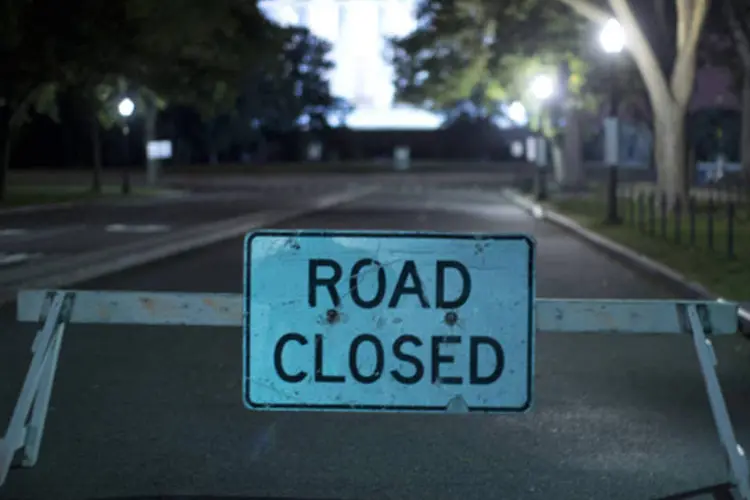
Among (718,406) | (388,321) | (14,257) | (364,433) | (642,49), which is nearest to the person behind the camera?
(388,321)

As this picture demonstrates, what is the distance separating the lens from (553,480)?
284 inches

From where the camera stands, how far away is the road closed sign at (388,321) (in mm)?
6070

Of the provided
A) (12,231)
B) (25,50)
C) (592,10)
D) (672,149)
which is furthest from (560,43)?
(12,231)

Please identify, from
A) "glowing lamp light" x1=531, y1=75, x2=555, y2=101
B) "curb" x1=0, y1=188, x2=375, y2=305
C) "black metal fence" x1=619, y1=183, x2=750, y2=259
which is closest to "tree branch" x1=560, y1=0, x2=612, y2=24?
"black metal fence" x1=619, y1=183, x2=750, y2=259

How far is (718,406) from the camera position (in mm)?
6480

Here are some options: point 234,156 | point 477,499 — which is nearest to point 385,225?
point 477,499

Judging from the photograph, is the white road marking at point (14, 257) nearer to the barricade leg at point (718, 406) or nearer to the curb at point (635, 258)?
the curb at point (635, 258)

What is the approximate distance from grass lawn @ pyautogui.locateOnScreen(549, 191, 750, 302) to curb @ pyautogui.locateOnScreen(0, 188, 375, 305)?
7874 millimetres

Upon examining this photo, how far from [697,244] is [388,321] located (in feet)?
61.8

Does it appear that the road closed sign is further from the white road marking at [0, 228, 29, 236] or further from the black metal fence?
the white road marking at [0, 228, 29, 236]

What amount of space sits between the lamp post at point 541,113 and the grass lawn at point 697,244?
5.45 m

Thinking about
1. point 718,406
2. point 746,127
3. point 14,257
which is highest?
point 746,127

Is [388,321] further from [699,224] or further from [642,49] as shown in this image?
[642,49]

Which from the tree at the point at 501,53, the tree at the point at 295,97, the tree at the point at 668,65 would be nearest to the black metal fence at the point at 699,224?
the tree at the point at 668,65
